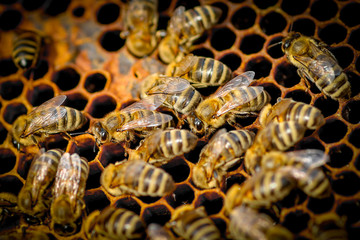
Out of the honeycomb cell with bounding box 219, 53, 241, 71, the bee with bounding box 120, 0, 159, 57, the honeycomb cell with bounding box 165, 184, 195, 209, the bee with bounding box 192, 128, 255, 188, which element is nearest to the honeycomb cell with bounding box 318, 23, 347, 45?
the honeycomb cell with bounding box 219, 53, 241, 71

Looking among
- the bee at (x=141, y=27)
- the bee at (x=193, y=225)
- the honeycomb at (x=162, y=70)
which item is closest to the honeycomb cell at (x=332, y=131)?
the honeycomb at (x=162, y=70)

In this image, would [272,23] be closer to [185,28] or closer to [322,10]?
[322,10]

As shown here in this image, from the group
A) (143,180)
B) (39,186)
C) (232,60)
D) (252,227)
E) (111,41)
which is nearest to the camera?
(252,227)

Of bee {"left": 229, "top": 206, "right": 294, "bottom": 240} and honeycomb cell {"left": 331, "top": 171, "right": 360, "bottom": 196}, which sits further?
honeycomb cell {"left": 331, "top": 171, "right": 360, "bottom": 196}

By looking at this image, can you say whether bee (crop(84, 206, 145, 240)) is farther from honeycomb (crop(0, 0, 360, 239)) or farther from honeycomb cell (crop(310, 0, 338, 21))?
honeycomb cell (crop(310, 0, 338, 21))

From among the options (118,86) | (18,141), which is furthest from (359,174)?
(18,141)

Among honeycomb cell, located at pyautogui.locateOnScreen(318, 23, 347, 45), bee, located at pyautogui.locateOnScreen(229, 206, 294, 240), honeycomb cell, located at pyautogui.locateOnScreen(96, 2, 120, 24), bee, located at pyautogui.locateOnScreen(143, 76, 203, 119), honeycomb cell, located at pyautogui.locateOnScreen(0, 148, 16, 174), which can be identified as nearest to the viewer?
bee, located at pyautogui.locateOnScreen(229, 206, 294, 240)

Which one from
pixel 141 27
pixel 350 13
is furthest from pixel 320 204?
pixel 141 27
